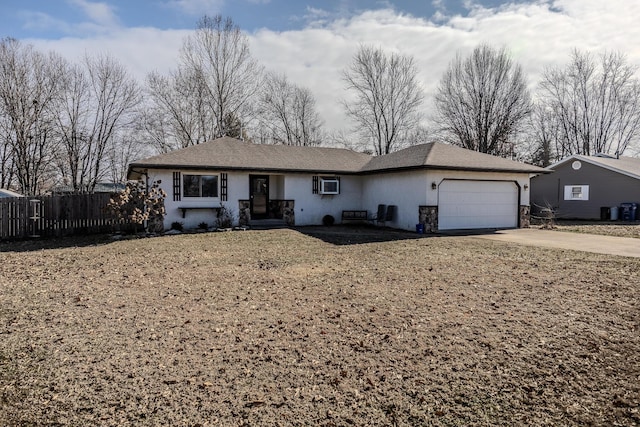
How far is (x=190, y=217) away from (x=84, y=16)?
7720 mm

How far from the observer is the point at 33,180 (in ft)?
82.5

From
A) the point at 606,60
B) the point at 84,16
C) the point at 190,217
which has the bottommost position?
the point at 190,217

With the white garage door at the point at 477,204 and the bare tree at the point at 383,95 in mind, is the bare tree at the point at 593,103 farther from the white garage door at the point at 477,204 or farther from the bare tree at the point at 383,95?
the white garage door at the point at 477,204

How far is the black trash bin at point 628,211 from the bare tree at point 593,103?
14729mm

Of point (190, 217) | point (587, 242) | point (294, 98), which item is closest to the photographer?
point (587, 242)

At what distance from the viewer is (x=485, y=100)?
1200 inches

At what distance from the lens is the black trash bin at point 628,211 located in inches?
795

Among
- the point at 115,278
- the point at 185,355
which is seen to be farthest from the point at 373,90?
the point at 185,355

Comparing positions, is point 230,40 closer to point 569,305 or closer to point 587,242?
point 587,242

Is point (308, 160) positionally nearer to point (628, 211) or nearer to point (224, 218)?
point (224, 218)

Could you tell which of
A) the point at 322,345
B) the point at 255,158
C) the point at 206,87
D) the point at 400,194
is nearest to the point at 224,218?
the point at 255,158

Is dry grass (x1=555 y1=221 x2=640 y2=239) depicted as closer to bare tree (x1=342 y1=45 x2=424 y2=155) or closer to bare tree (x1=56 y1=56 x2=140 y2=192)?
bare tree (x1=342 y1=45 x2=424 y2=155)

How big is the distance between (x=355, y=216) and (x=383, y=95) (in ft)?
57.9

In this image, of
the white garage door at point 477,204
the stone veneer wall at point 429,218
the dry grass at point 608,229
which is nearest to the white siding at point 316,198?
the stone veneer wall at point 429,218
